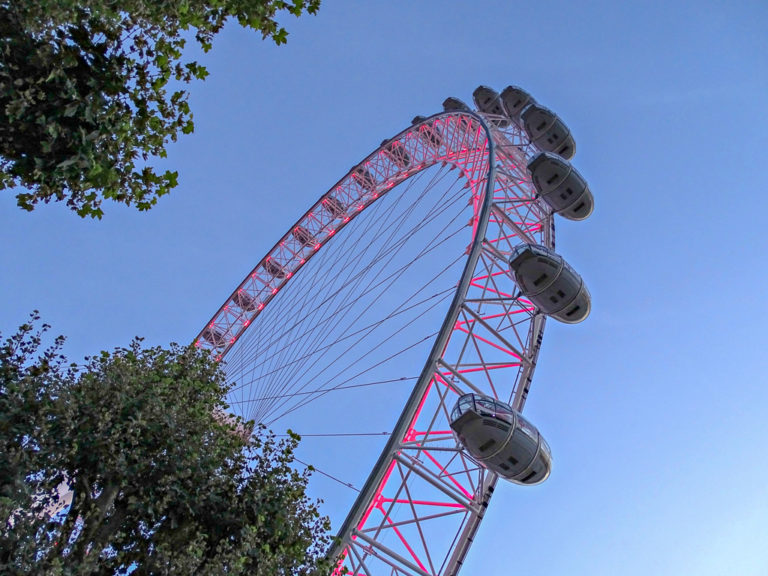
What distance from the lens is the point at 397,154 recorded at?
1110 inches

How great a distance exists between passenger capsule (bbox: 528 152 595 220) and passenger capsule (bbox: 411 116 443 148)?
6962 mm

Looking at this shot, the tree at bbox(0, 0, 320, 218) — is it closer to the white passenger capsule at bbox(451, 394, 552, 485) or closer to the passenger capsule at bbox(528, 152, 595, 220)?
the white passenger capsule at bbox(451, 394, 552, 485)

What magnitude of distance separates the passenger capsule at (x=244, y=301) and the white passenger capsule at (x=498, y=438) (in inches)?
753

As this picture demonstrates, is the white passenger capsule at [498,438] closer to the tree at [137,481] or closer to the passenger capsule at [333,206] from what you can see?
the tree at [137,481]

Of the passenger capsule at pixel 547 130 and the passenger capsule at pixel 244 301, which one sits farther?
the passenger capsule at pixel 244 301

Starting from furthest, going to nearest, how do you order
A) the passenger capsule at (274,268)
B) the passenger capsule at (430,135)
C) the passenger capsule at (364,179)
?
the passenger capsule at (274,268), the passenger capsule at (364,179), the passenger capsule at (430,135)

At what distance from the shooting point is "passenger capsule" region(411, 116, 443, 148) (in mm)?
26344

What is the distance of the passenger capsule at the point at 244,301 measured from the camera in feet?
103

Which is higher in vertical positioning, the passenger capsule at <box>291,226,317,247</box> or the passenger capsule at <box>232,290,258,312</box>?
the passenger capsule at <box>291,226,317,247</box>

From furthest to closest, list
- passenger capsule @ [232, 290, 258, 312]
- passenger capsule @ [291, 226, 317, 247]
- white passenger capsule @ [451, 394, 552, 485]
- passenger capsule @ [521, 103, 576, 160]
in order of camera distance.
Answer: passenger capsule @ [232, 290, 258, 312], passenger capsule @ [291, 226, 317, 247], passenger capsule @ [521, 103, 576, 160], white passenger capsule @ [451, 394, 552, 485]

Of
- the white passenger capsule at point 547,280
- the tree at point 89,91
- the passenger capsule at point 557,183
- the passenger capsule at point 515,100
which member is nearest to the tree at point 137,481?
the tree at point 89,91

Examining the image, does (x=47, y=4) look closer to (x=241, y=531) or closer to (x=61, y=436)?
(x=61, y=436)

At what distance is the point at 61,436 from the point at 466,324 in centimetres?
967

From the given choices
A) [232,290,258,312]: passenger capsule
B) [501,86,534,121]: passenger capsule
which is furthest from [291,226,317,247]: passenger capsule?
[501,86,534,121]: passenger capsule
